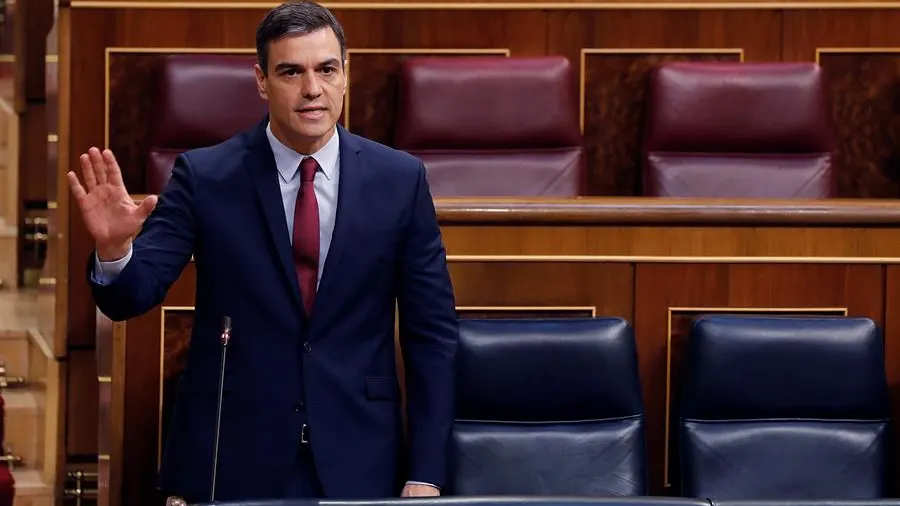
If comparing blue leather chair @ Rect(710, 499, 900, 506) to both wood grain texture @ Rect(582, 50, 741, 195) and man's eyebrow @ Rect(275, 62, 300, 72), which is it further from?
wood grain texture @ Rect(582, 50, 741, 195)

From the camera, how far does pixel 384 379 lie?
602mm

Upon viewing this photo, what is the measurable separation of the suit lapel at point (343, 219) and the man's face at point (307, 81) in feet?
0.07

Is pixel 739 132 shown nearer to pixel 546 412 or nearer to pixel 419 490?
pixel 546 412

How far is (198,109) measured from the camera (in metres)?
1.01

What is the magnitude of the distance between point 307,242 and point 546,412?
0.63 feet

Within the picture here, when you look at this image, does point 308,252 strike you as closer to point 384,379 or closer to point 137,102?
point 384,379

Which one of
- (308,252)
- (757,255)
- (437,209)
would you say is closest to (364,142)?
(308,252)

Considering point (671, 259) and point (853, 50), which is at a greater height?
point (853, 50)

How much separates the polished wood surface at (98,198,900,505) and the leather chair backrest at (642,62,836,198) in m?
0.26

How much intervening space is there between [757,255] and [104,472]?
37cm

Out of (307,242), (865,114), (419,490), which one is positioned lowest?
(419,490)

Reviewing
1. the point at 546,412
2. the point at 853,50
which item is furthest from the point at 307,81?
the point at 853,50

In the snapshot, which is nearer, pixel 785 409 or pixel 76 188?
pixel 76 188

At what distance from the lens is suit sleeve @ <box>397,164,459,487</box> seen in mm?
597
